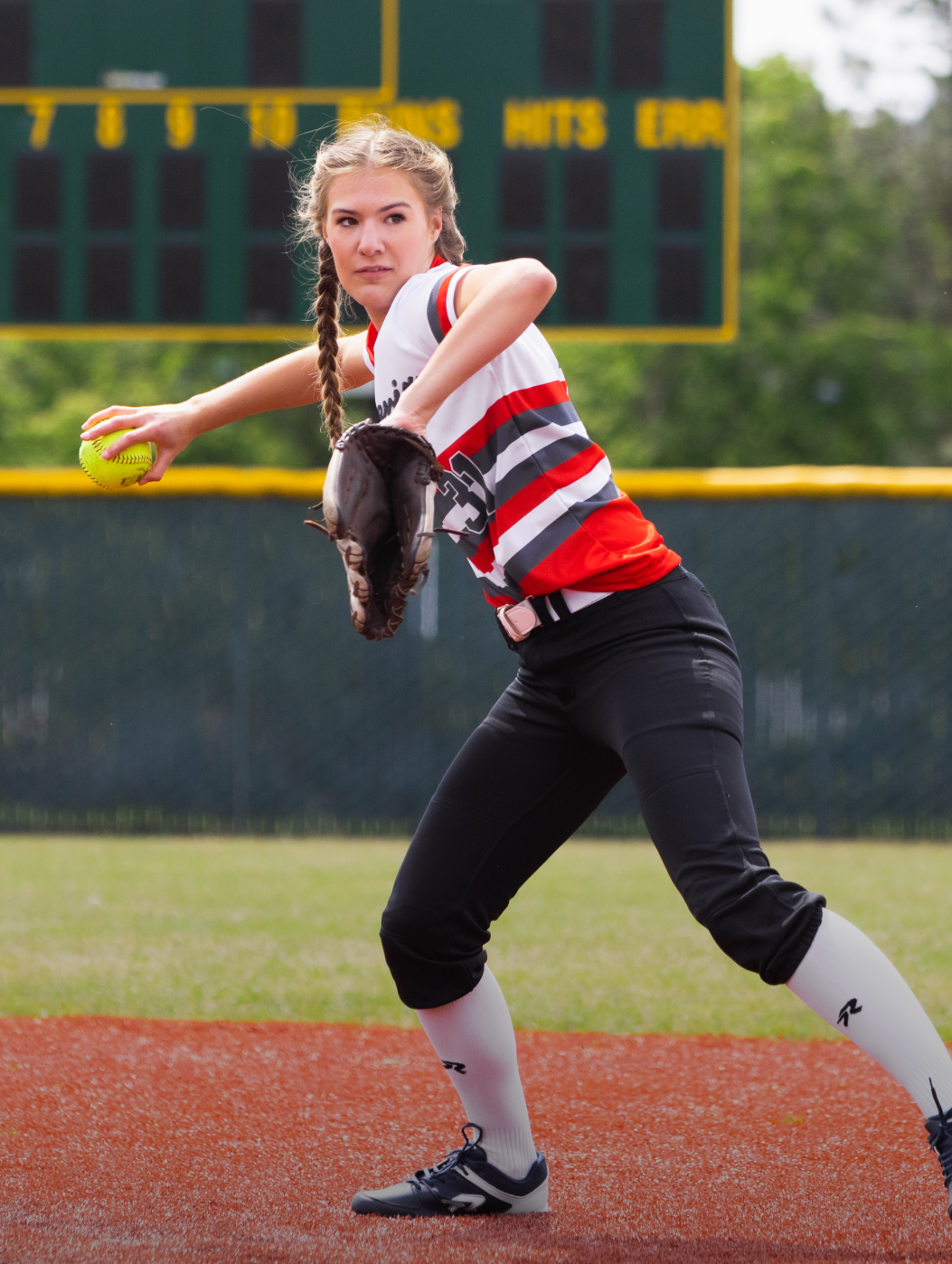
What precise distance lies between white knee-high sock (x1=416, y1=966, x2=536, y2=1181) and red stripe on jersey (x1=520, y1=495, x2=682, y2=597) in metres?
0.81

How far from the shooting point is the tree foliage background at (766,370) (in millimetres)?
25859

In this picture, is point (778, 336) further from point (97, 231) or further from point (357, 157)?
point (357, 157)

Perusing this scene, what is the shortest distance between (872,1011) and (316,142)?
8.87 metres

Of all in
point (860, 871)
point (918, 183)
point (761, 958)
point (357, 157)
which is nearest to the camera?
point (761, 958)

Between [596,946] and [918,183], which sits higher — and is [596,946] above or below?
below

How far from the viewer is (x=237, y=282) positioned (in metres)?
10.4

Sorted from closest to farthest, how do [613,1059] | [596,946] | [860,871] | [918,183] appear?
[613,1059] < [596,946] < [860,871] < [918,183]

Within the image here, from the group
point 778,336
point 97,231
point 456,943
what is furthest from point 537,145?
point 778,336

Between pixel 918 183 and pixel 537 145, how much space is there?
855 inches

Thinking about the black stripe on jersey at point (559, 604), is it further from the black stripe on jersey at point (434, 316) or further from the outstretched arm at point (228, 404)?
the outstretched arm at point (228, 404)

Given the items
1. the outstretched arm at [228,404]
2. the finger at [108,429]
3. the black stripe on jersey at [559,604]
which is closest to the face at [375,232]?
the outstretched arm at [228,404]

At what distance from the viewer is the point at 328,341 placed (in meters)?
2.96

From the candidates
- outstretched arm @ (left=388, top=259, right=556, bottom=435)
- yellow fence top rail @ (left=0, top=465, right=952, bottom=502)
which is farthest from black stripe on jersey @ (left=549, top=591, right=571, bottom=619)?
yellow fence top rail @ (left=0, top=465, right=952, bottom=502)

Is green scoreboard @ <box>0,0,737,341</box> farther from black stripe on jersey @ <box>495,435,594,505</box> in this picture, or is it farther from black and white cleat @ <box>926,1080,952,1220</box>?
black and white cleat @ <box>926,1080,952,1220</box>
